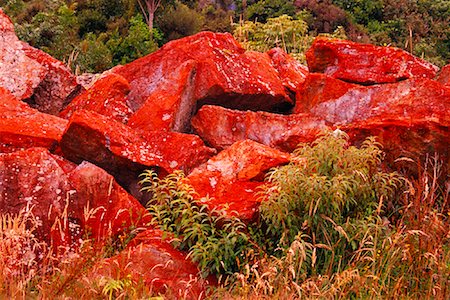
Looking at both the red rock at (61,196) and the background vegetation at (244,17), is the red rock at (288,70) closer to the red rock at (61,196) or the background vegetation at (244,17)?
the red rock at (61,196)

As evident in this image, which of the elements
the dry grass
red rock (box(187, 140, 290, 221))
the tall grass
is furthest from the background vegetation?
the dry grass

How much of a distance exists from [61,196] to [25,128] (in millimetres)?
1008

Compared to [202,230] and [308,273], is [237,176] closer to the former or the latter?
[202,230]

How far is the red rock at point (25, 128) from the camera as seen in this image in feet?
20.2

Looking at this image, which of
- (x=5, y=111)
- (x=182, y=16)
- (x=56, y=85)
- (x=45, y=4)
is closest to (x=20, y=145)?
(x=5, y=111)

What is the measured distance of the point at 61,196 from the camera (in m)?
5.54

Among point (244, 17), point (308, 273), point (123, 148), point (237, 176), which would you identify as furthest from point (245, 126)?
point (244, 17)

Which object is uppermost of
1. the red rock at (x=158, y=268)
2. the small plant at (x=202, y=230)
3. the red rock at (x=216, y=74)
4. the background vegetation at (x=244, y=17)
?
the red rock at (x=216, y=74)

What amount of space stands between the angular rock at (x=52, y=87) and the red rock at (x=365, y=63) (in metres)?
2.57

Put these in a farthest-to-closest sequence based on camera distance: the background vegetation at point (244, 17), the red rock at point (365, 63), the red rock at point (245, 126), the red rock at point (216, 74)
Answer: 1. the background vegetation at point (244, 17)
2. the red rock at point (365, 63)
3. the red rock at point (216, 74)
4. the red rock at point (245, 126)

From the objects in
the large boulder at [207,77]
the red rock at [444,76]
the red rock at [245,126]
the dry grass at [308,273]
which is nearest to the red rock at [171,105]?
the large boulder at [207,77]

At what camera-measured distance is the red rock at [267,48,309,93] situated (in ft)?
24.8

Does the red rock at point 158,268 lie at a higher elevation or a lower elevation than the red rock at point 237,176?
lower

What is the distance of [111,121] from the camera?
20.5 ft
